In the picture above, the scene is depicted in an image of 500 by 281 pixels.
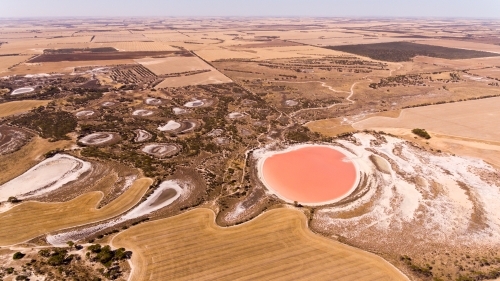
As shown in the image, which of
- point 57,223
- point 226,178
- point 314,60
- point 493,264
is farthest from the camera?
point 314,60

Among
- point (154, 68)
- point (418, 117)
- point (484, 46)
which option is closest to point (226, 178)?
point (418, 117)

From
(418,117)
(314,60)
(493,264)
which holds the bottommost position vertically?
(493,264)

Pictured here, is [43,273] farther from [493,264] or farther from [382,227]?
[493,264]

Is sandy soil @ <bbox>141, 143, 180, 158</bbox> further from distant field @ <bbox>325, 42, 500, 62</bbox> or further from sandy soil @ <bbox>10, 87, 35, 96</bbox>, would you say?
distant field @ <bbox>325, 42, 500, 62</bbox>

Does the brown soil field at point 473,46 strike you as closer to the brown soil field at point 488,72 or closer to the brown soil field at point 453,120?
the brown soil field at point 488,72

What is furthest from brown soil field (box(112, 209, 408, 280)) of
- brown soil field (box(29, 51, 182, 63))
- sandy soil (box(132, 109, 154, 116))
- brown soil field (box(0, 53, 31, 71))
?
brown soil field (box(29, 51, 182, 63))

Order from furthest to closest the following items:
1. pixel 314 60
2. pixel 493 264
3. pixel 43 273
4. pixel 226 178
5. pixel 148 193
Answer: pixel 314 60
pixel 226 178
pixel 148 193
pixel 493 264
pixel 43 273

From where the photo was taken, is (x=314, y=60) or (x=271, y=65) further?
(x=314, y=60)
